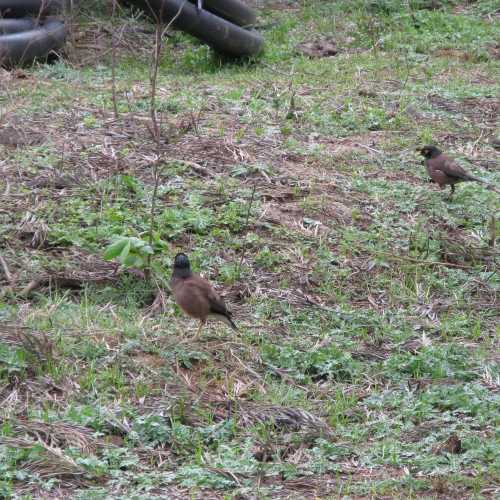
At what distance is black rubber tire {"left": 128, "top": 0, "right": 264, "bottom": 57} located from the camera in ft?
45.1

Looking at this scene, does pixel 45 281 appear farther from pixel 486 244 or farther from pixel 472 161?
pixel 472 161

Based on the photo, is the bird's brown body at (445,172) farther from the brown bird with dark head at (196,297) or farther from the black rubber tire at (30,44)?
the black rubber tire at (30,44)

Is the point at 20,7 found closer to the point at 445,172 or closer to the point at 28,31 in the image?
the point at 28,31

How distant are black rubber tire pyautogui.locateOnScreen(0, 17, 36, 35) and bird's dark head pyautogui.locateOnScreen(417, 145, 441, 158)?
559 cm

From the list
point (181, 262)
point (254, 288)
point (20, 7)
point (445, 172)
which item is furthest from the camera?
point (20, 7)

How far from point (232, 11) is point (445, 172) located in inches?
227

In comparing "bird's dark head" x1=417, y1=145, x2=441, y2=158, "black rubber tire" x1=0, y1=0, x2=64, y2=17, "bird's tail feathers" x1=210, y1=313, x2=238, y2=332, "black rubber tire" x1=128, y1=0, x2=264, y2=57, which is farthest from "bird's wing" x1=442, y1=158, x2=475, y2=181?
"black rubber tire" x1=0, y1=0, x2=64, y2=17

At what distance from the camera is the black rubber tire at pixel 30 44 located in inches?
490

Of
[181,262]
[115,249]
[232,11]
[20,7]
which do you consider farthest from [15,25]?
[181,262]

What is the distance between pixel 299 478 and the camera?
5293 mm

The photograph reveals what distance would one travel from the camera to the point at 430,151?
10.1 metres

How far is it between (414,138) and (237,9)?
4394 millimetres

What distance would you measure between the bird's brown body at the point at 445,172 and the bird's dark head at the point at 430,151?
29 millimetres

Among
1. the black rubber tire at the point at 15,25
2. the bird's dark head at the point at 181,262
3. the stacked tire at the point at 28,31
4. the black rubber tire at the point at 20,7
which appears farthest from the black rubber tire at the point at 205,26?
the bird's dark head at the point at 181,262
